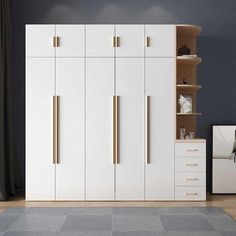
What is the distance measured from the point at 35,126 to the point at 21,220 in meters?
1.42

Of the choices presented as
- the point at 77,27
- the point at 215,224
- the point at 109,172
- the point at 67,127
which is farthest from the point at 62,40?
the point at 215,224

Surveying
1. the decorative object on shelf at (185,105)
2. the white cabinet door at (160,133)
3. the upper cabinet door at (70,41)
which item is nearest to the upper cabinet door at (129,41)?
the white cabinet door at (160,133)

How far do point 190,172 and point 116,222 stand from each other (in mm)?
1510

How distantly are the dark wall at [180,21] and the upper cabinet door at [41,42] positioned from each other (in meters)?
0.73

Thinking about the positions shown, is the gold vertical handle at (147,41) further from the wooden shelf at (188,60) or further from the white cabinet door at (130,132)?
the wooden shelf at (188,60)

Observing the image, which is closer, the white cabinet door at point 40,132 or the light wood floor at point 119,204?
the light wood floor at point 119,204

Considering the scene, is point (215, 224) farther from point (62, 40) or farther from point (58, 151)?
point (62, 40)

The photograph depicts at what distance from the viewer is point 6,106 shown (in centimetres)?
596

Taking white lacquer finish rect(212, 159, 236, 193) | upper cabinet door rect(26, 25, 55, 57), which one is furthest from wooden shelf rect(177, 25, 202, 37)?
white lacquer finish rect(212, 159, 236, 193)

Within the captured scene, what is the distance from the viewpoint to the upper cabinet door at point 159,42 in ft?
18.7

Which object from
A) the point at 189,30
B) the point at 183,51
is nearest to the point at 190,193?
the point at 183,51

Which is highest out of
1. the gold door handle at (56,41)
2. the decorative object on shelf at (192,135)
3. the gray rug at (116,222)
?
the gold door handle at (56,41)

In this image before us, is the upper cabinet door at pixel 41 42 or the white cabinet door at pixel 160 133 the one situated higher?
the upper cabinet door at pixel 41 42

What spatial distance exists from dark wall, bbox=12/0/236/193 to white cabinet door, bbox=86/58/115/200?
103 cm
